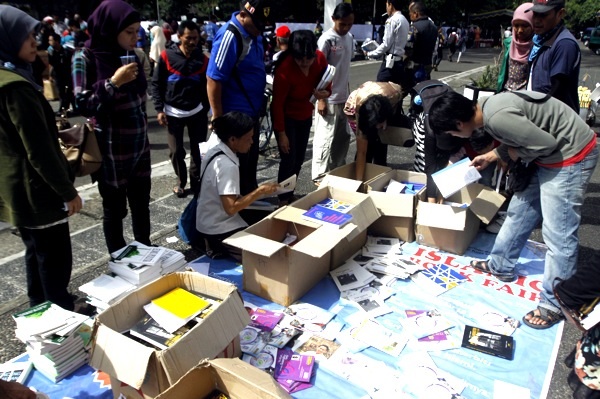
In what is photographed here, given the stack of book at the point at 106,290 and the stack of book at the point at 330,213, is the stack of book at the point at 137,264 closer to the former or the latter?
the stack of book at the point at 106,290

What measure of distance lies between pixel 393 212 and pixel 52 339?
2225 millimetres

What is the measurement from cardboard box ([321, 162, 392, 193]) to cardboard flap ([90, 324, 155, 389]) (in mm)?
1962

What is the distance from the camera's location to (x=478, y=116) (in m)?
2.35

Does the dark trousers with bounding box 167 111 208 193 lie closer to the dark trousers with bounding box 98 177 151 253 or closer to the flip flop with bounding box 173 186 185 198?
the flip flop with bounding box 173 186 185 198

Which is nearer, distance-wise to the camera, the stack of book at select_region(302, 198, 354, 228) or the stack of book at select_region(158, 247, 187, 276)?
the stack of book at select_region(158, 247, 187, 276)

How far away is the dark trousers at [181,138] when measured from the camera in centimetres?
398

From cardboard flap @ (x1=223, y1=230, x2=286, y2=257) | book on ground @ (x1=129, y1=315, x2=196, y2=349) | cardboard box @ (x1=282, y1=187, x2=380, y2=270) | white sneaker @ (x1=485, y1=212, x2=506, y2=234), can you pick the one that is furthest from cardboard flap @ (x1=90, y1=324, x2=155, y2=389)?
white sneaker @ (x1=485, y1=212, x2=506, y2=234)

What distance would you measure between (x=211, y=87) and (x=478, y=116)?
174 cm

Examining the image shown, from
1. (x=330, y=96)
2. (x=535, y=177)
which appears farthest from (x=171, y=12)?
(x=535, y=177)

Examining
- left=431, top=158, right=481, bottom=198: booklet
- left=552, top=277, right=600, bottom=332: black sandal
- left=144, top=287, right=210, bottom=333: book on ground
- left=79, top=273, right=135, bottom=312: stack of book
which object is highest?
left=431, top=158, right=481, bottom=198: booklet

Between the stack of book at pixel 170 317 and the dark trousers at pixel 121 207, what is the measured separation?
86 cm

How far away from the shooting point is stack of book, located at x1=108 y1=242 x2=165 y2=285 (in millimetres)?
2301

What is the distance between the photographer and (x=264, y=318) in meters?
2.38

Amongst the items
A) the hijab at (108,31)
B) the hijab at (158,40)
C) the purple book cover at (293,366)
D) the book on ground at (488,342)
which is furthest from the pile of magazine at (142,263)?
the hijab at (158,40)
